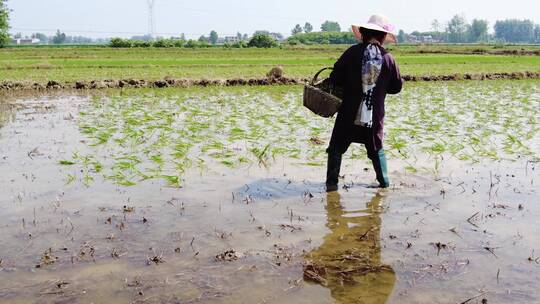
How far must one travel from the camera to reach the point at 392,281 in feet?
9.27

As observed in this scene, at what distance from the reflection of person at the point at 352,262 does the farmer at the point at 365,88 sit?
2.45 ft

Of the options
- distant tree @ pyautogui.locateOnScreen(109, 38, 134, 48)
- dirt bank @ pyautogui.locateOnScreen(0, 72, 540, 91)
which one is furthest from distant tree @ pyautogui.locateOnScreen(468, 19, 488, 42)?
dirt bank @ pyautogui.locateOnScreen(0, 72, 540, 91)

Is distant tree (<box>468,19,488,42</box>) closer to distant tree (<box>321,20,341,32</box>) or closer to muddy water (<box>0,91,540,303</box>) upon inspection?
distant tree (<box>321,20,341,32</box>)

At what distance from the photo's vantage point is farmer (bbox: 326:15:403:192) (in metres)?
4.43

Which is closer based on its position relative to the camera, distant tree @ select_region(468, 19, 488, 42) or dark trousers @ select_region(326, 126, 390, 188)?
dark trousers @ select_region(326, 126, 390, 188)

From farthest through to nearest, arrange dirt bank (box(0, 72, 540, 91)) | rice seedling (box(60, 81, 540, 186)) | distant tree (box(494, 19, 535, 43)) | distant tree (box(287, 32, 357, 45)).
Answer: distant tree (box(494, 19, 535, 43))
distant tree (box(287, 32, 357, 45))
dirt bank (box(0, 72, 540, 91))
rice seedling (box(60, 81, 540, 186))

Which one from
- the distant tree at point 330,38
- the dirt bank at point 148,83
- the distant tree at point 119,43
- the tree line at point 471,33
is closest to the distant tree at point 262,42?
the distant tree at point 119,43

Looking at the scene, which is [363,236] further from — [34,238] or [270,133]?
[270,133]

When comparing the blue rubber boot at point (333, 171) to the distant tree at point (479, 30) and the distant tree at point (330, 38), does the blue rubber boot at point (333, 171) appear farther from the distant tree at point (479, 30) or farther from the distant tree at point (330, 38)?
the distant tree at point (479, 30)

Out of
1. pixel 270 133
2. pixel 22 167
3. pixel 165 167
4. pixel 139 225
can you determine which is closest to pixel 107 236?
pixel 139 225

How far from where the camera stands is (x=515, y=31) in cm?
17000

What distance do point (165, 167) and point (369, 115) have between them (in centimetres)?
233

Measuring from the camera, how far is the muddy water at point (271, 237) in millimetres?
2711

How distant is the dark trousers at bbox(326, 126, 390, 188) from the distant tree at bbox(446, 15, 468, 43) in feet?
538
